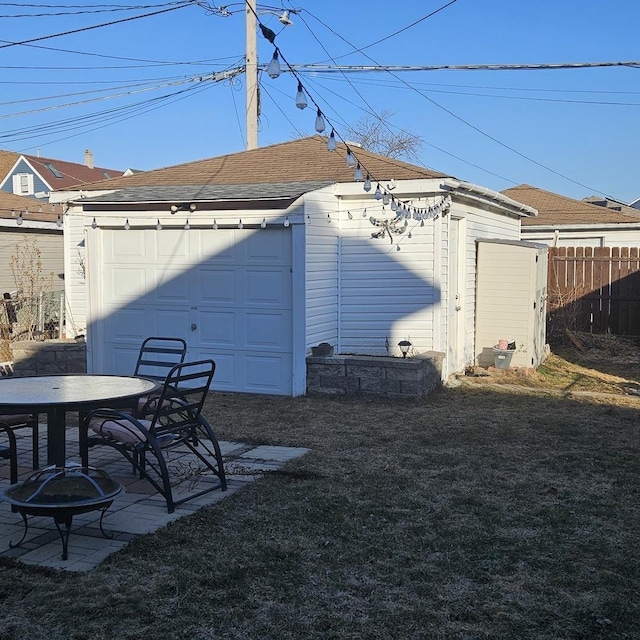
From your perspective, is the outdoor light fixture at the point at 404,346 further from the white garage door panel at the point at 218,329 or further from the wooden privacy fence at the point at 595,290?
the wooden privacy fence at the point at 595,290

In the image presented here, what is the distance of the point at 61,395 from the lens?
16.1 feet

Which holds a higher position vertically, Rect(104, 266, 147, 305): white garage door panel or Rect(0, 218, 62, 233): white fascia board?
Rect(0, 218, 62, 233): white fascia board

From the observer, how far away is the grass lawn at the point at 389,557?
3371 millimetres

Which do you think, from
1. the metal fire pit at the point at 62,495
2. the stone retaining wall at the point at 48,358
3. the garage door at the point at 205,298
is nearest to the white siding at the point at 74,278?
the stone retaining wall at the point at 48,358

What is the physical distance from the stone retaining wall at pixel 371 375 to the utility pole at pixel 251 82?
255 inches

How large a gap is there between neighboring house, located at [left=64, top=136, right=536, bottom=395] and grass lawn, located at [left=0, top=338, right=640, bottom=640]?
103 inches

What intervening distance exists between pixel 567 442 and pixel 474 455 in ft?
3.57

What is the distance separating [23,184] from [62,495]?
32.8 m

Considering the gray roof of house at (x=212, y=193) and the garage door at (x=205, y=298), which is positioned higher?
→ the gray roof of house at (x=212, y=193)

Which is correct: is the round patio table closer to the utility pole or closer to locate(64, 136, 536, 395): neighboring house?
locate(64, 136, 536, 395): neighboring house

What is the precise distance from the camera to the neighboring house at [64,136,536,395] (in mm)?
9188

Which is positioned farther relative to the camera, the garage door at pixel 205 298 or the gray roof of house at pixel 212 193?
the garage door at pixel 205 298

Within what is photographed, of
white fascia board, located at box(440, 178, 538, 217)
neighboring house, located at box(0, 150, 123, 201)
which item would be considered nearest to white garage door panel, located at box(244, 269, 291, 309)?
white fascia board, located at box(440, 178, 538, 217)

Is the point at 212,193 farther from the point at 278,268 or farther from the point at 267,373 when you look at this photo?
the point at 267,373
